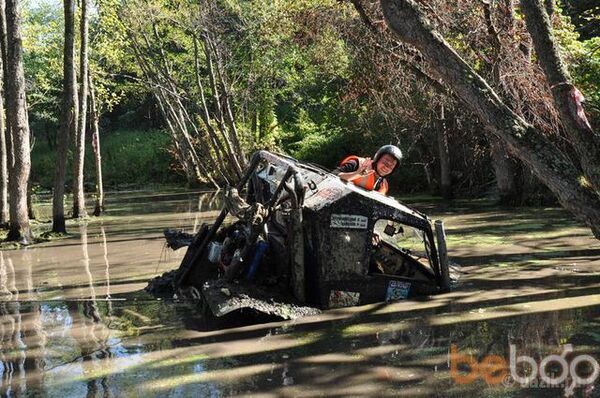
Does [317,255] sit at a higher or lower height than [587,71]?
lower

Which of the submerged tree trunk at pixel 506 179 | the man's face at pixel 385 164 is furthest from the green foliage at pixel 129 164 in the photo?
the man's face at pixel 385 164

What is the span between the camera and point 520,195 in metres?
22.0

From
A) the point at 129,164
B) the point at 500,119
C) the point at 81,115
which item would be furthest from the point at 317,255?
the point at 129,164

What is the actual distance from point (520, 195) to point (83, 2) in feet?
48.9

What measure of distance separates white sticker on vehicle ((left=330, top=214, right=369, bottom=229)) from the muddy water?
103 centimetres

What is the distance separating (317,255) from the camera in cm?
801

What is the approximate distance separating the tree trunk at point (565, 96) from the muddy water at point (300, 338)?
66.5 inches

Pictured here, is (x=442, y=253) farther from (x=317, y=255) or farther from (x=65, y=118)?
(x=65, y=118)

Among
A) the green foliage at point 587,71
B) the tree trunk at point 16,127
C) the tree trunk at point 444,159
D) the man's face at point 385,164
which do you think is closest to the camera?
the man's face at point 385,164

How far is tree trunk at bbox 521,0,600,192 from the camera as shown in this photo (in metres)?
7.19

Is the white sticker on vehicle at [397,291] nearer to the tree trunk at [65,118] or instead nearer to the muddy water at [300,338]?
the muddy water at [300,338]

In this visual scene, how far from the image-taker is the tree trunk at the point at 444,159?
25.1m

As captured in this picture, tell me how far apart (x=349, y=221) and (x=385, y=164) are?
1.65m

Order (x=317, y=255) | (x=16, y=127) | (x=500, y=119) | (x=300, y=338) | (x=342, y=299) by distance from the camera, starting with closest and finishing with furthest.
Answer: (x=300, y=338) < (x=500, y=119) < (x=317, y=255) < (x=342, y=299) < (x=16, y=127)
